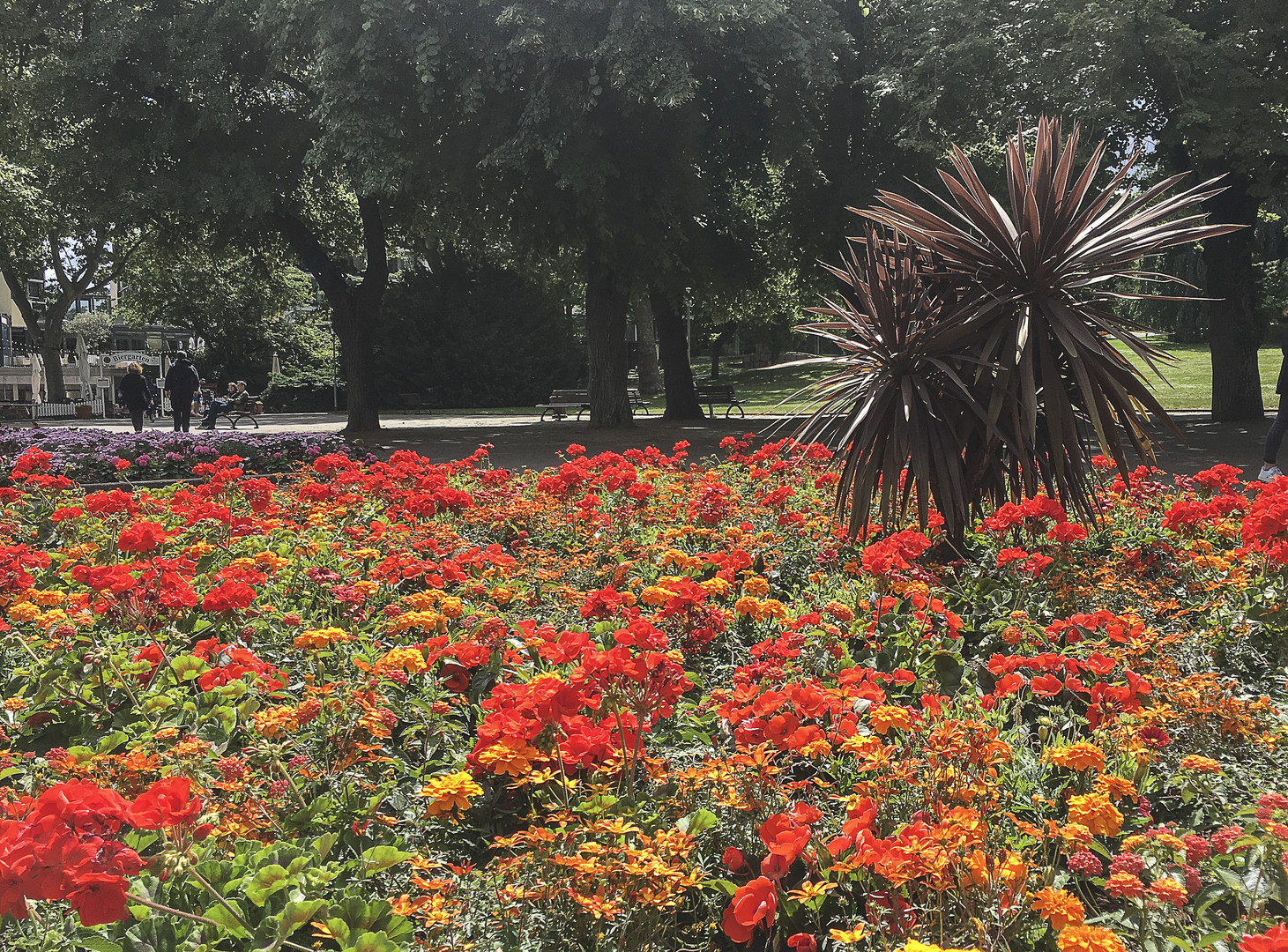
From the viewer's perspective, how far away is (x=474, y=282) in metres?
37.4

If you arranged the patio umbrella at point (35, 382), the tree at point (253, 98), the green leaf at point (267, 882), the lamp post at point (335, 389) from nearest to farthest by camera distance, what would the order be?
the green leaf at point (267, 882) < the tree at point (253, 98) < the patio umbrella at point (35, 382) < the lamp post at point (335, 389)

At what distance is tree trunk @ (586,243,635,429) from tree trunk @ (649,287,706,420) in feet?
10.3

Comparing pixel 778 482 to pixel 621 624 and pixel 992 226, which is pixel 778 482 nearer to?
pixel 992 226

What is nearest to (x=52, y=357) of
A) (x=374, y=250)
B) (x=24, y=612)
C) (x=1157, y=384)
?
(x=374, y=250)

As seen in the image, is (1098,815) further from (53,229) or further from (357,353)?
(53,229)

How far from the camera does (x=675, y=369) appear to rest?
892 inches

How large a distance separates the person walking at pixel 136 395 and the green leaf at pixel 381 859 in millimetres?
20001

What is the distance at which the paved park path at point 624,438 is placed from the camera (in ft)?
41.9

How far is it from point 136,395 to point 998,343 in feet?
65.0

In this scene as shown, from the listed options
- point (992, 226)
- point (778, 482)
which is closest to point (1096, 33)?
point (778, 482)

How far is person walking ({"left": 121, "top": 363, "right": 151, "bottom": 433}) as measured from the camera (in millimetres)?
20656

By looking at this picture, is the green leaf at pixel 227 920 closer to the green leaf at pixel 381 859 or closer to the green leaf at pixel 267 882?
the green leaf at pixel 267 882

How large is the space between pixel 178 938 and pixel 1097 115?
1486cm

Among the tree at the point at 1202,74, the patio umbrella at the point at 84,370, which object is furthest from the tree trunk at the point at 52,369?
the tree at the point at 1202,74
